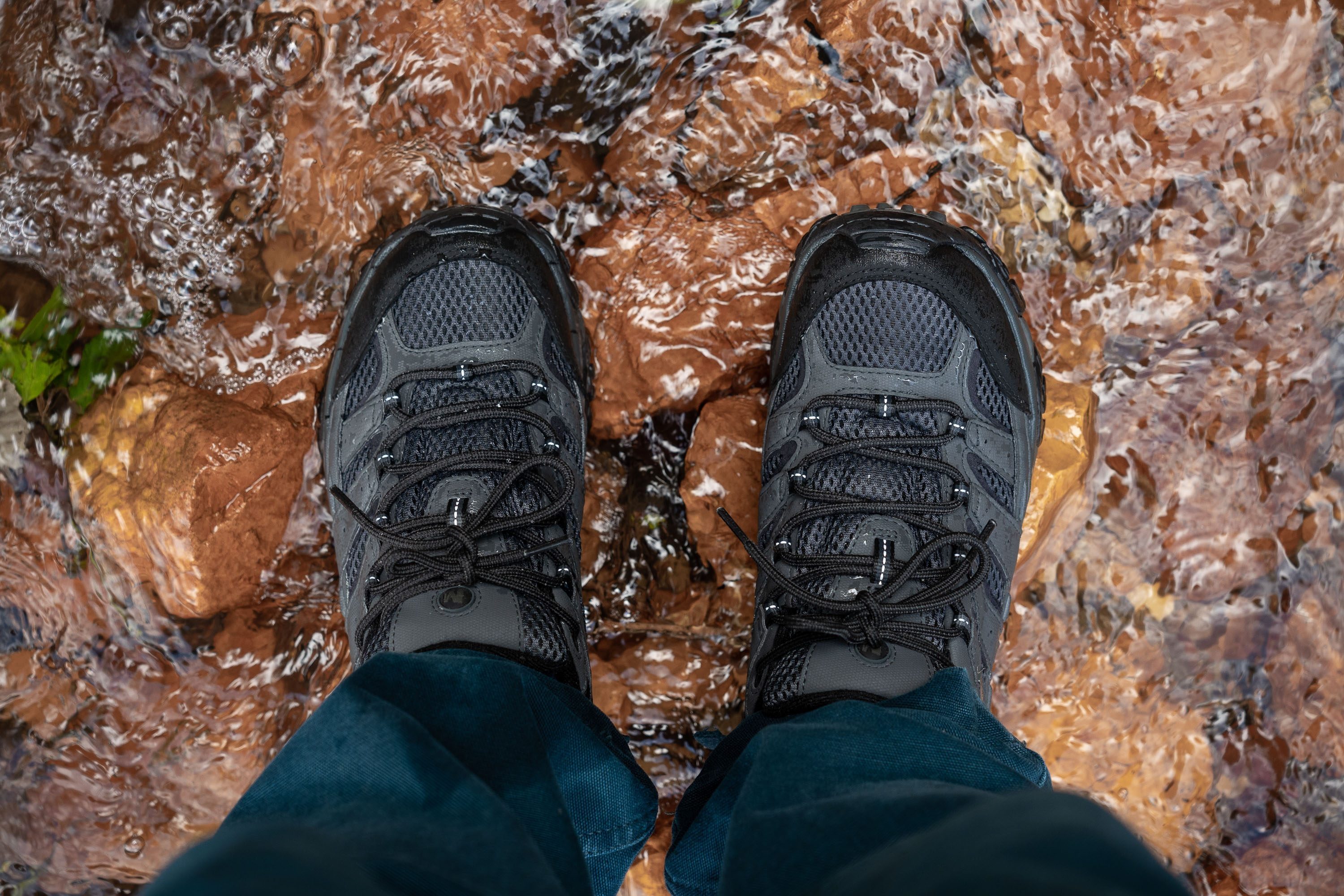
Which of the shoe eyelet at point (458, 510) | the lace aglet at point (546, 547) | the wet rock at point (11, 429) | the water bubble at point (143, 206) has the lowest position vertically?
the lace aglet at point (546, 547)

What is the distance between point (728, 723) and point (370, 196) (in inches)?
45.8

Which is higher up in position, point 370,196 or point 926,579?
point 370,196

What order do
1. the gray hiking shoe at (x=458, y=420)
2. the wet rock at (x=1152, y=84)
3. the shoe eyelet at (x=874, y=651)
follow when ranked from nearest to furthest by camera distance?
the shoe eyelet at (x=874, y=651) < the gray hiking shoe at (x=458, y=420) < the wet rock at (x=1152, y=84)


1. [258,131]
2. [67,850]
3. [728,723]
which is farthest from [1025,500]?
[67,850]

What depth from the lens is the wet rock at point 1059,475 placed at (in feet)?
4.86

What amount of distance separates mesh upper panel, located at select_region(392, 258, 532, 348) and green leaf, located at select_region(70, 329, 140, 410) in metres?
0.51

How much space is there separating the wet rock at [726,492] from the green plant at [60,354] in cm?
105

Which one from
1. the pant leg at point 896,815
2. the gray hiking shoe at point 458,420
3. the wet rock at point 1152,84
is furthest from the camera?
the wet rock at point 1152,84

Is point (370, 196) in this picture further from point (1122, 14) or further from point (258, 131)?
point (1122, 14)

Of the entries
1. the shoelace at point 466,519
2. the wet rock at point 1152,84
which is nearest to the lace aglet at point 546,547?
the shoelace at point 466,519

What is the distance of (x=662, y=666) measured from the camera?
155cm

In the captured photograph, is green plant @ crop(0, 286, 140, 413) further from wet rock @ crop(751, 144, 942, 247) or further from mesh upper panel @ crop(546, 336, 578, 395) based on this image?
wet rock @ crop(751, 144, 942, 247)

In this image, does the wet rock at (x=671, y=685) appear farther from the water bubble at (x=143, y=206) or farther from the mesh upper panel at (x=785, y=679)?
the water bubble at (x=143, y=206)

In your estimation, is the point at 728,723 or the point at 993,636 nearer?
the point at 993,636
